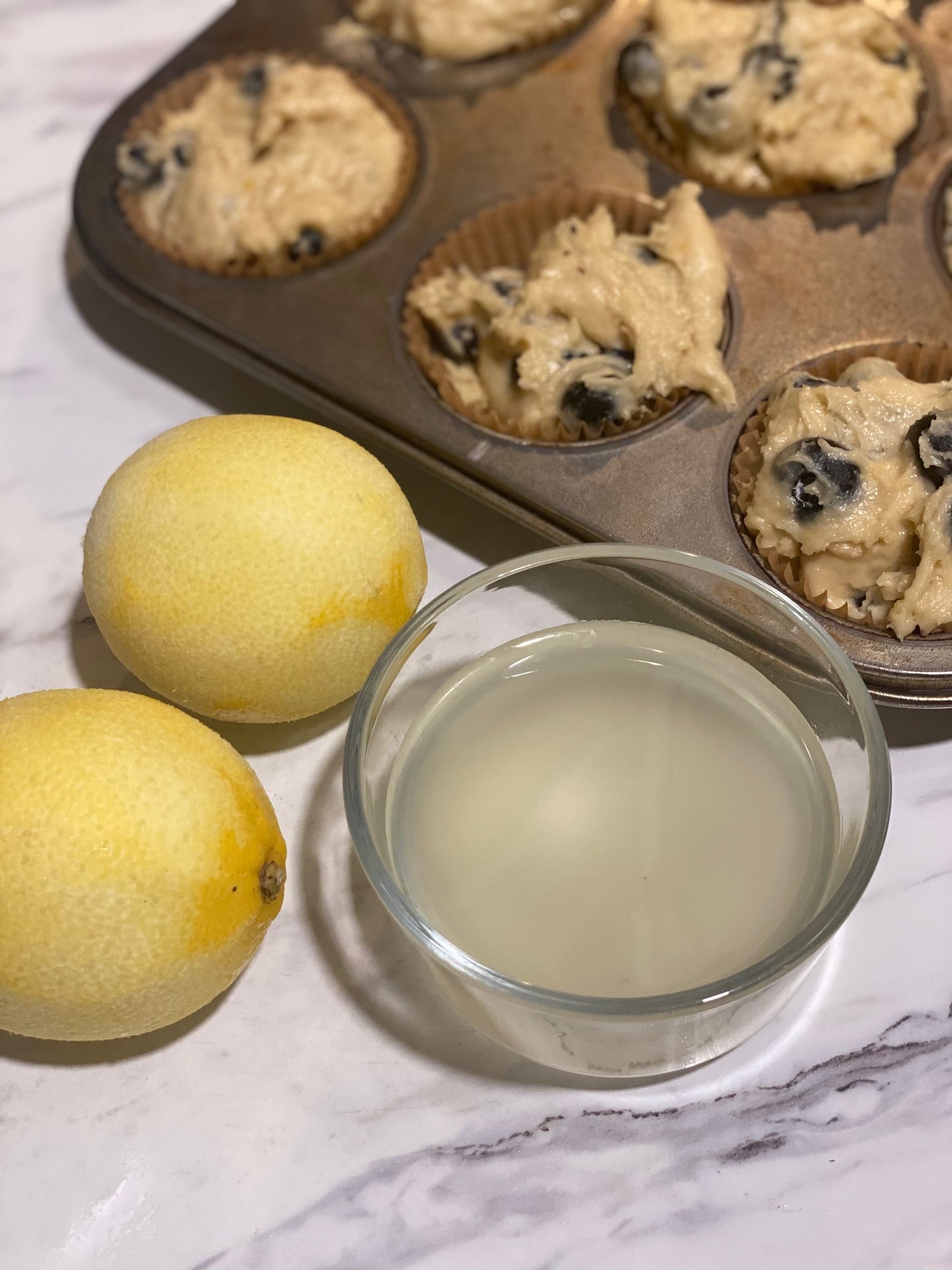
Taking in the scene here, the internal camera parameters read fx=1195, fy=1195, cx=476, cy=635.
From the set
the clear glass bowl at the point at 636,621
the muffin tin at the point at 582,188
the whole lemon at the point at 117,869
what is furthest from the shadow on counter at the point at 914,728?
the whole lemon at the point at 117,869

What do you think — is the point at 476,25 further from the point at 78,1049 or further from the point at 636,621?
the point at 78,1049

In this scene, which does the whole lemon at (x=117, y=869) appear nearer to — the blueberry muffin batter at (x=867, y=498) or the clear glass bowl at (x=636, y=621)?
the clear glass bowl at (x=636, y=621)

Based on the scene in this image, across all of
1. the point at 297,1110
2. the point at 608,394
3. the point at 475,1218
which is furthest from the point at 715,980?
the point at 608,394

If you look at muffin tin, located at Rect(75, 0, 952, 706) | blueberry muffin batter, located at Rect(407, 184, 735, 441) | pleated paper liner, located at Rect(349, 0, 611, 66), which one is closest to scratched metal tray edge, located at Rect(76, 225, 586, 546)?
muffin tin, located at Rect(75, 0, 952, 706)

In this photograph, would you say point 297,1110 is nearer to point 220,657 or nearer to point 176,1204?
point 176,1204

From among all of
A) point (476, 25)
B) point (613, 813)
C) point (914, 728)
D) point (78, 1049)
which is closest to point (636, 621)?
point (613, 813)

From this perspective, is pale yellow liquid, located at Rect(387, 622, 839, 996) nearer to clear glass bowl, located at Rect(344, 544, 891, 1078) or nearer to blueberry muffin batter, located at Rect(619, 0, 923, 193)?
clear glass bowl, located at Rect(344, 544, 891, 1078)
